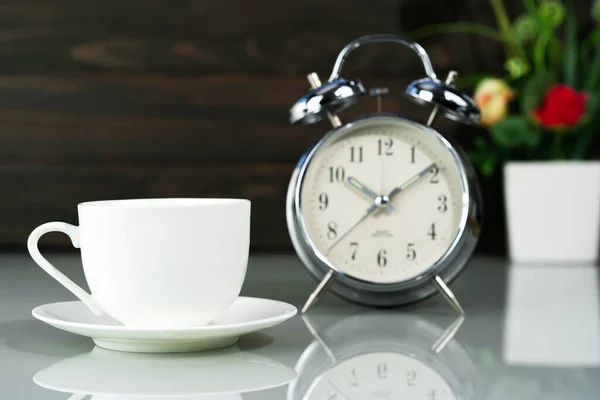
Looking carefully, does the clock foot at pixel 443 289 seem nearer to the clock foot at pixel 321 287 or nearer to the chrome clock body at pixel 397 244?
the chrome clock body at pixel 397 244

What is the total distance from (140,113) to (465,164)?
0.90 metres

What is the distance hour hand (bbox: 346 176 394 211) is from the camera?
3.42 ft

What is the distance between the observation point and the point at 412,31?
181cm

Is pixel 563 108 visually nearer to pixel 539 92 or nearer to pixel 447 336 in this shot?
pixel 539 92

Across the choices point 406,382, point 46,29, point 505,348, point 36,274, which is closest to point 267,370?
point 406,382

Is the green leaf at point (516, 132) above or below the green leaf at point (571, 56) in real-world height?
below

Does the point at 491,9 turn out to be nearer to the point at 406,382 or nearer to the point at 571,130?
the point at 571,130

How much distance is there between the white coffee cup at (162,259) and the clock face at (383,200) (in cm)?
26

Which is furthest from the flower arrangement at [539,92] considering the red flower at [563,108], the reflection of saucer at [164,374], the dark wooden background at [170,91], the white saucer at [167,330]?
the reflection of saucer at [164,374]

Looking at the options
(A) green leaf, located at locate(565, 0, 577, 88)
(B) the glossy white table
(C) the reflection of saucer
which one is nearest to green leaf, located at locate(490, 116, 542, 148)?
(A) green leaf, located at locate(565, 0, 577, 88)

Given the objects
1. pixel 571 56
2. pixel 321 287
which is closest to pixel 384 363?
pixel 321 287

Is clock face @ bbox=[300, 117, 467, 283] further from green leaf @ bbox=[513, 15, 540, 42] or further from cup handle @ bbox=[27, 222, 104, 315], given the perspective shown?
green leaf @ bbox=[513, 15, 540, 42]

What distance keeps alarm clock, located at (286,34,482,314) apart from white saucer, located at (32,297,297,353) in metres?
0.15

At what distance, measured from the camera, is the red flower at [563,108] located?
161 centimetres
